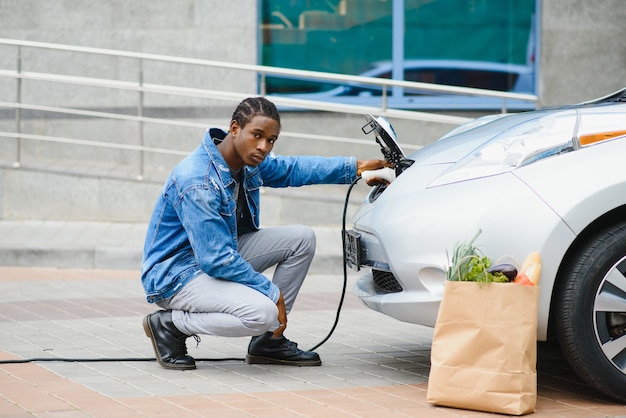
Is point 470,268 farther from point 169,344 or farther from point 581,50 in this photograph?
point 581,50

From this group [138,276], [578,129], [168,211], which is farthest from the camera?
[138,276]

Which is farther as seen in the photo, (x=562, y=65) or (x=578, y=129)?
(x=562, y=65)

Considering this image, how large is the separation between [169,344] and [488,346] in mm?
1614

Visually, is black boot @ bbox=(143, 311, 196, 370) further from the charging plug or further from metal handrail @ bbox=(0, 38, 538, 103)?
metal handrail @ bbox=(0, 38, 538, 103)

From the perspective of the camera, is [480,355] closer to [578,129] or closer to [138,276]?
[578,129]

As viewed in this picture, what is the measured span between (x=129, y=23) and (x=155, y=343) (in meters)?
6.78

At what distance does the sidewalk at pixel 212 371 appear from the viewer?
4359mm

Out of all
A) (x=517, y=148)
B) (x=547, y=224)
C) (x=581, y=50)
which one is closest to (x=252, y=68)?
(x=581, y=50)

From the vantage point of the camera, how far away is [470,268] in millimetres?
4242

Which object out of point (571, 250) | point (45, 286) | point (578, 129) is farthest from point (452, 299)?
point (45, 286)

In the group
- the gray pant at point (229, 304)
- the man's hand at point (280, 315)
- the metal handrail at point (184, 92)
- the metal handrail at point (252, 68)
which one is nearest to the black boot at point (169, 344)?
the gray pant at point (229, 304)

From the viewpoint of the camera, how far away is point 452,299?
14.0 ft

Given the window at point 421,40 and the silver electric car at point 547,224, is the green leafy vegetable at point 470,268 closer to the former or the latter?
the silver electric car at point 547,224

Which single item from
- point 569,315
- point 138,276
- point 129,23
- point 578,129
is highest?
point 129,23
